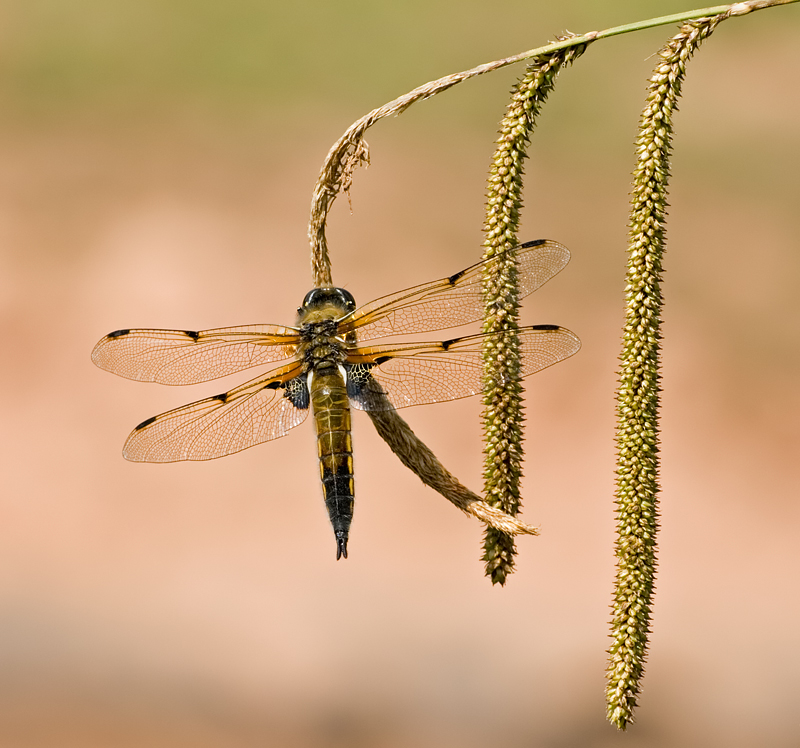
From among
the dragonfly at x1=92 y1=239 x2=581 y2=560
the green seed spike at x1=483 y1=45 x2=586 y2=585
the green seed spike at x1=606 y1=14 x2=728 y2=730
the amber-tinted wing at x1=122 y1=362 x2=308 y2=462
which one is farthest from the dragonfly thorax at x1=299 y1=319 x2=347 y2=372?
the green seed spike at x1=606 y1=14 x2=728 y2=730

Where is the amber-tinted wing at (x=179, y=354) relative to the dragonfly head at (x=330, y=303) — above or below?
below

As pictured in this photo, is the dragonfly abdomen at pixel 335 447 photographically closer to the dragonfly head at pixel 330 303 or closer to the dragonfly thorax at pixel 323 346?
the dragonfly thorax at pixel 323 346

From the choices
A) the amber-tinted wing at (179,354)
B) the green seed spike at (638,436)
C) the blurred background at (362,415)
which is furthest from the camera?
the blurred background at (362,415)

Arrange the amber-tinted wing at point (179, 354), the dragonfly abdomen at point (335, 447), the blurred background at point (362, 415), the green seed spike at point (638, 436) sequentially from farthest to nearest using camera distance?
1. the blurred background at point (362, 415)
2. the amber-tinted wing at point (179, 354)
3. the dragonfly abdomen at point (335, 447)
4. the green seed spike at point (638, 436)

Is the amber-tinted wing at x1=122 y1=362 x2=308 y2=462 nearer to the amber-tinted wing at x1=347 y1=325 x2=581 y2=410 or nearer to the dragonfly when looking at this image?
the dragonfly

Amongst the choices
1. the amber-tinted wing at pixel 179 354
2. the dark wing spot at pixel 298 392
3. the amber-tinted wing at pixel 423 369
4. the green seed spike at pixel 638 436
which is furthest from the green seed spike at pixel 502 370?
the amber-tinted wing at pixel 179 354

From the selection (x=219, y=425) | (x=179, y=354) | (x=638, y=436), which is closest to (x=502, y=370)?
(x=638, y=436)

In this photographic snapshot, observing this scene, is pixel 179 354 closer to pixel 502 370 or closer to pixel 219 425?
pixel 219 425

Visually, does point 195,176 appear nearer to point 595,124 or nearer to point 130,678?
point 595,124
